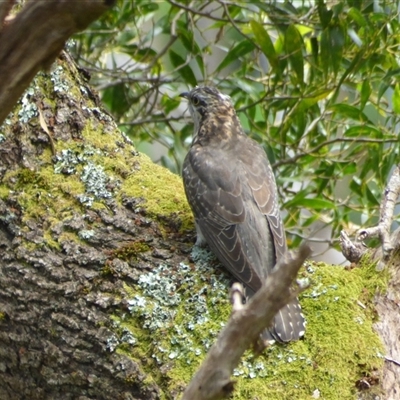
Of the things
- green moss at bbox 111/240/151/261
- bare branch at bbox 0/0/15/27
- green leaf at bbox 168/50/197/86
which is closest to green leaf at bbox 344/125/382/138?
green leaf at bbox 168/50/197/86

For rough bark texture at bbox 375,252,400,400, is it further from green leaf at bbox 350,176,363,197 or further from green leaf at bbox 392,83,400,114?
green leaf at bbox 350,176,363,197

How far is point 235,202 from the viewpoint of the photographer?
4602 mm

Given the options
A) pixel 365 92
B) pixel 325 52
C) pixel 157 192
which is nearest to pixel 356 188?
pixel 365 92

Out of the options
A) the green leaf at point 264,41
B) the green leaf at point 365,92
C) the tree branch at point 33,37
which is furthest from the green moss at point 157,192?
the tree branch at point 33,37

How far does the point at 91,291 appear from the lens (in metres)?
3.62

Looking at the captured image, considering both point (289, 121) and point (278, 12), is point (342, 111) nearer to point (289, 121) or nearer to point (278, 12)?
point (289, 121)

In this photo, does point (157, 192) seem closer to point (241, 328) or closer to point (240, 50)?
point (240, 50)

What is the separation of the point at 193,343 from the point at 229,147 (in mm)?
1903

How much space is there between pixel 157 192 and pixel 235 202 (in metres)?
0.53

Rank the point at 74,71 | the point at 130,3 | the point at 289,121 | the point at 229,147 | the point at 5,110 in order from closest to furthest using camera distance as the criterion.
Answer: the point at 5,110, the point at 74,71, the point at 229,147, the point at 289,121, the point at 130,3

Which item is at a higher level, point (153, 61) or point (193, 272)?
point (153, 61)

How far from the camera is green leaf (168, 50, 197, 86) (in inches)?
231

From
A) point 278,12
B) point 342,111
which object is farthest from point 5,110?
point 278,12

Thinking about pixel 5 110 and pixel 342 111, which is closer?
pixel 5 110
